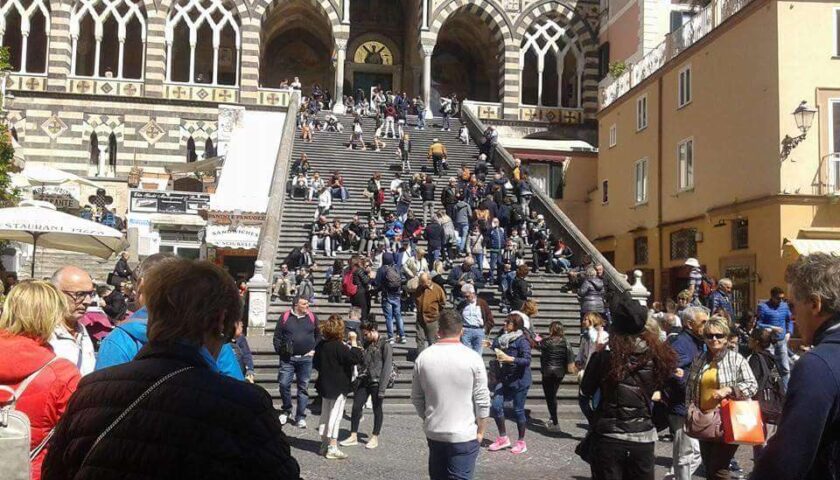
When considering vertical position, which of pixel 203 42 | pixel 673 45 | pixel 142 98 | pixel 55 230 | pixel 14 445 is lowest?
pixel 14 445

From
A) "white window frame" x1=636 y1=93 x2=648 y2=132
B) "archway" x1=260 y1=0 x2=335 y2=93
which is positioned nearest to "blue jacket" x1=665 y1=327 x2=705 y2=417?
"white window frame" x1=636 y1=93 x2=648 y2=132

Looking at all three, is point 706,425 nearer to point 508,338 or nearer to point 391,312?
point 508,338

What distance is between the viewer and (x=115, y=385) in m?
2.22

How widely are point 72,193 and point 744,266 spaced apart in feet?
75.6

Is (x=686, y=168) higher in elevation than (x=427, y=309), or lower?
higher

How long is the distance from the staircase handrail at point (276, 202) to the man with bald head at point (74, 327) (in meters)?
11.2

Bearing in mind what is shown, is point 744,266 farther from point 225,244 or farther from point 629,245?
point 225,244

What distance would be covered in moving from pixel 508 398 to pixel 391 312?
4636 millimetres

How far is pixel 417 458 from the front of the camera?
8.63 meters

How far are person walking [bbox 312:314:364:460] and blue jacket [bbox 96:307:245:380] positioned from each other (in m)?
5.29

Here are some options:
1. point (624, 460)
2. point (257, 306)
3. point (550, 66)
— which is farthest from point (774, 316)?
point (550, 66)

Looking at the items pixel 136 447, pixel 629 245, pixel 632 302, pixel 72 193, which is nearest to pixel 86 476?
pixel 136 447

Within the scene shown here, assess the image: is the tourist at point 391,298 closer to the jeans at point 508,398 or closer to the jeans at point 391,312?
the jeans at point 391,312

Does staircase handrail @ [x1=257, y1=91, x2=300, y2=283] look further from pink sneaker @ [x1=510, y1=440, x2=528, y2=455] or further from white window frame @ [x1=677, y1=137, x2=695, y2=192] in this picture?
white window frame @ [x1=677, y1=137, x2=695, y2=192]
